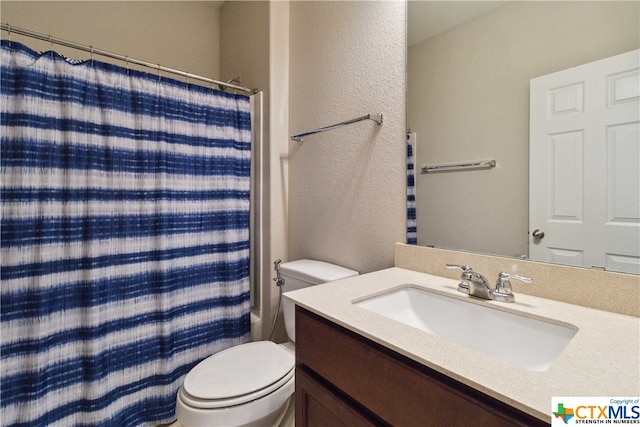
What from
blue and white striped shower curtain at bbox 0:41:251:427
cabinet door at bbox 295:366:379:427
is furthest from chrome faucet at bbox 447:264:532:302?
blue and white striped shower curtain at bbox 0:41:251:427

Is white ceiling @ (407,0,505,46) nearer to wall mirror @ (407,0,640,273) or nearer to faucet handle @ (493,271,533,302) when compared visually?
wall mirror @ (407,0,640,273)

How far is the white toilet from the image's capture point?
989 millimetres

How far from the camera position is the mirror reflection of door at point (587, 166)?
723 millimetres

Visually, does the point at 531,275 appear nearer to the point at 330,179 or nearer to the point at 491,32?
the point at 491,32

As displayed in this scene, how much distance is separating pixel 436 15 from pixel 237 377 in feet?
5.35

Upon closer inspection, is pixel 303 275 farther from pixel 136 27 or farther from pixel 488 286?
pixel 136 27

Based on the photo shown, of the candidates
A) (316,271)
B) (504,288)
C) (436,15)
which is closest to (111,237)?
(316,271)

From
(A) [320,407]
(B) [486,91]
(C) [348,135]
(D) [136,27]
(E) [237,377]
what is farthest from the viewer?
(D) [136,27]

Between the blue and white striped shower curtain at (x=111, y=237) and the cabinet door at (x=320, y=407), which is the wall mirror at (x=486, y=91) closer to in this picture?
the cabinet door at (x=320, y=407)

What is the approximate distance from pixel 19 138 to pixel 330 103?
1.30 m

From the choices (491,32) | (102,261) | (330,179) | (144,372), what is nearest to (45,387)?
(144,372)

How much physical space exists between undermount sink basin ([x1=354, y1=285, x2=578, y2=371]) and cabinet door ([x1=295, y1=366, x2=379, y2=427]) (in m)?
0.25

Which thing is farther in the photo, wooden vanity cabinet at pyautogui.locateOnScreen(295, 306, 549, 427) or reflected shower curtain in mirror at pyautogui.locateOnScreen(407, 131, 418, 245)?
→ reflected shower curtain in mirror at pyautogui.locateOnScreen(407, 131, 418, 245)

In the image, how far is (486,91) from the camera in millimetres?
1000
